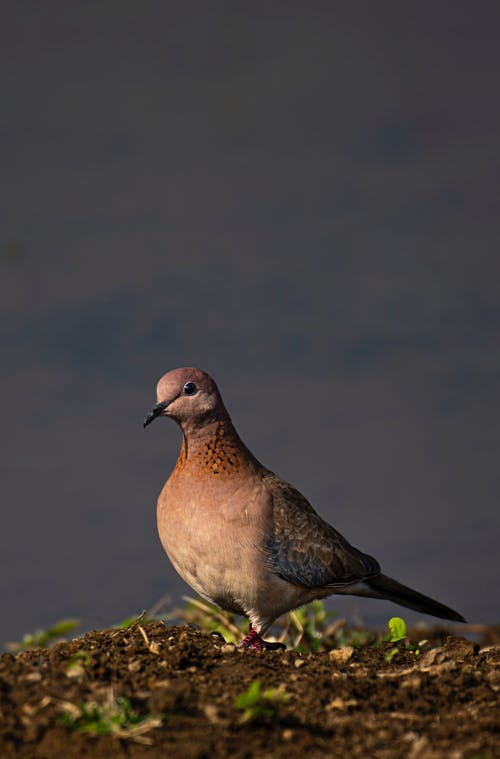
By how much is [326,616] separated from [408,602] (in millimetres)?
1072

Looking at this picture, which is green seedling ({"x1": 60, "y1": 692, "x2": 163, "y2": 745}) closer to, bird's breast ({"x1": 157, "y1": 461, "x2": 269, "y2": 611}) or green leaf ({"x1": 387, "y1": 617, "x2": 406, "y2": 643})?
bird's breast ({"x1": 157, "y1": 461, "x2": 269, "y2": 611})

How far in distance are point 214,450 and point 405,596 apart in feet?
7.47

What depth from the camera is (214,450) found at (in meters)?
6.64

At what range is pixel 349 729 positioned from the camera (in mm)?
4230

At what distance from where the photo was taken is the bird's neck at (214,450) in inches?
260

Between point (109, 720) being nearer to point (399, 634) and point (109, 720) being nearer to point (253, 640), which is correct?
point (253, 640)

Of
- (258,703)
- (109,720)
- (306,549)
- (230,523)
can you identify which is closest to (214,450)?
(230,523)

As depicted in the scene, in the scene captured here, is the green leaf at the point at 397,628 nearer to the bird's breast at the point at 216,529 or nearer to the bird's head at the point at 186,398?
the bird's breast at the point at 216,529

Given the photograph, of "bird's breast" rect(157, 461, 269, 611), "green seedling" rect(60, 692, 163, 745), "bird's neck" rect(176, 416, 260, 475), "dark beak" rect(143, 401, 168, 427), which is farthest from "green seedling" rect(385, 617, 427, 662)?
"green seedling" rect(60, 692, 163, 745)

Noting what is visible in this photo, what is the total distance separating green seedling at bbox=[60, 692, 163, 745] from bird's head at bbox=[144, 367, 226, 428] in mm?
2706

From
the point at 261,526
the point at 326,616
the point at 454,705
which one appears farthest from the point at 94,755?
the point at 326,616

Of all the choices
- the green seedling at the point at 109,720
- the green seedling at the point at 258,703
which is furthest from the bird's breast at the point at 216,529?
the green seedling at the point at 109,720

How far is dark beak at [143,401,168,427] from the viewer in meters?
6.56

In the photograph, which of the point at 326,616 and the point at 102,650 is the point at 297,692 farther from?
the point at 326,616
